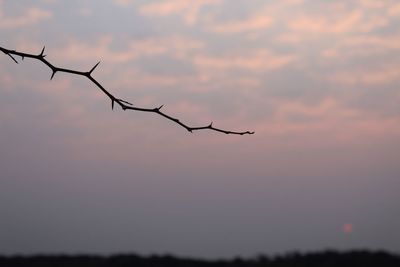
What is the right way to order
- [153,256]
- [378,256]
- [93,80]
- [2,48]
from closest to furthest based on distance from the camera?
1. [93,80]
2. [2,48]
3. [378,256]
4. [153,256]

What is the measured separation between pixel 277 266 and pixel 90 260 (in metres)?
3.56

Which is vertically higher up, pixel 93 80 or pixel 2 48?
pixel 2 48

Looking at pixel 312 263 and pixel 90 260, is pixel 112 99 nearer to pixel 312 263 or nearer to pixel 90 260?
pixel 312 263

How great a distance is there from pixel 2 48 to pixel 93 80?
275 millimetres

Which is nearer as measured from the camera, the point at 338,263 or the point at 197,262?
the point at 338,263

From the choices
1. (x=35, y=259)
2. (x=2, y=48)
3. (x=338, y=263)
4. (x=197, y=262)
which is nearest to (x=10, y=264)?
(x=35, y=259)

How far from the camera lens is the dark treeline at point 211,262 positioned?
10.1 metres

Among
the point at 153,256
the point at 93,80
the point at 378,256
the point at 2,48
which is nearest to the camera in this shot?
the point at 93,80

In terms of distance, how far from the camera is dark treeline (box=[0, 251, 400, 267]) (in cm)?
1006

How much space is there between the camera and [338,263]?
10.2 meters

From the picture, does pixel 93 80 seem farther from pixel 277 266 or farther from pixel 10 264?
pixel 10 264

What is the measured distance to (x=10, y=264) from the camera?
36.7ft

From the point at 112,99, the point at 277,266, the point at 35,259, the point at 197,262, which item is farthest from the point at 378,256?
the point at 112,99

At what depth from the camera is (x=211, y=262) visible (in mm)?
10828
